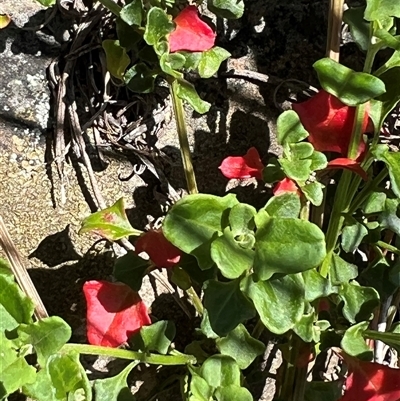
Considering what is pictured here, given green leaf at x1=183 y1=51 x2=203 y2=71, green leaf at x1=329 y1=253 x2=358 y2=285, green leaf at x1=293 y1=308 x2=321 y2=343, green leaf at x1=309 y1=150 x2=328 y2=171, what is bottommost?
green leaf at x1=329 y1=253 x2=358 y2=285

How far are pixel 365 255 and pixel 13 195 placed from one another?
503 millimetres

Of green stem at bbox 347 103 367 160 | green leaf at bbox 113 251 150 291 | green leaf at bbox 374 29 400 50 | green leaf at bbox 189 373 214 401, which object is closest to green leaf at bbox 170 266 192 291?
green leaf at bbox 113 251 150 291

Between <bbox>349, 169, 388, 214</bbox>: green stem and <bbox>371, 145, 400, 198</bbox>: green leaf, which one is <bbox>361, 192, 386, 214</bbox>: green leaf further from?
<bbox>371, 145, 400, 198</bbox>: green leaf

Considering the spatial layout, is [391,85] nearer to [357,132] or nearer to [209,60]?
[357,132]

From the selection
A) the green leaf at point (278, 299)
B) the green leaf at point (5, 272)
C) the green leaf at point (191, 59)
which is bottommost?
the green leaf at point (278, 299)

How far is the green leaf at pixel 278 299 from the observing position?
29.0 inches

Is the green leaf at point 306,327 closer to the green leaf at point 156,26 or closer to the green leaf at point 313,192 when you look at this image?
the green leaf at point 313,192

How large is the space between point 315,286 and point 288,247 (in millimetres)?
151

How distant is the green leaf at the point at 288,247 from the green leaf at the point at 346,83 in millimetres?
163

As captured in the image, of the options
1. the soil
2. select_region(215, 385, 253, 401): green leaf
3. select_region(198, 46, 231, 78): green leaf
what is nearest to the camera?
select_region(215, 385, 253, 401): green leaf

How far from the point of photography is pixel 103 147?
1.06m

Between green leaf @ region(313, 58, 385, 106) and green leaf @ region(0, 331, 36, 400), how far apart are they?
1.34 ft

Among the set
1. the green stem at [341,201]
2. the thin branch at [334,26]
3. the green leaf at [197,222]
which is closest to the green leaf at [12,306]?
the green leaf at [197,222]

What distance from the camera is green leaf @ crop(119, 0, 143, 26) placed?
82 centimetres
